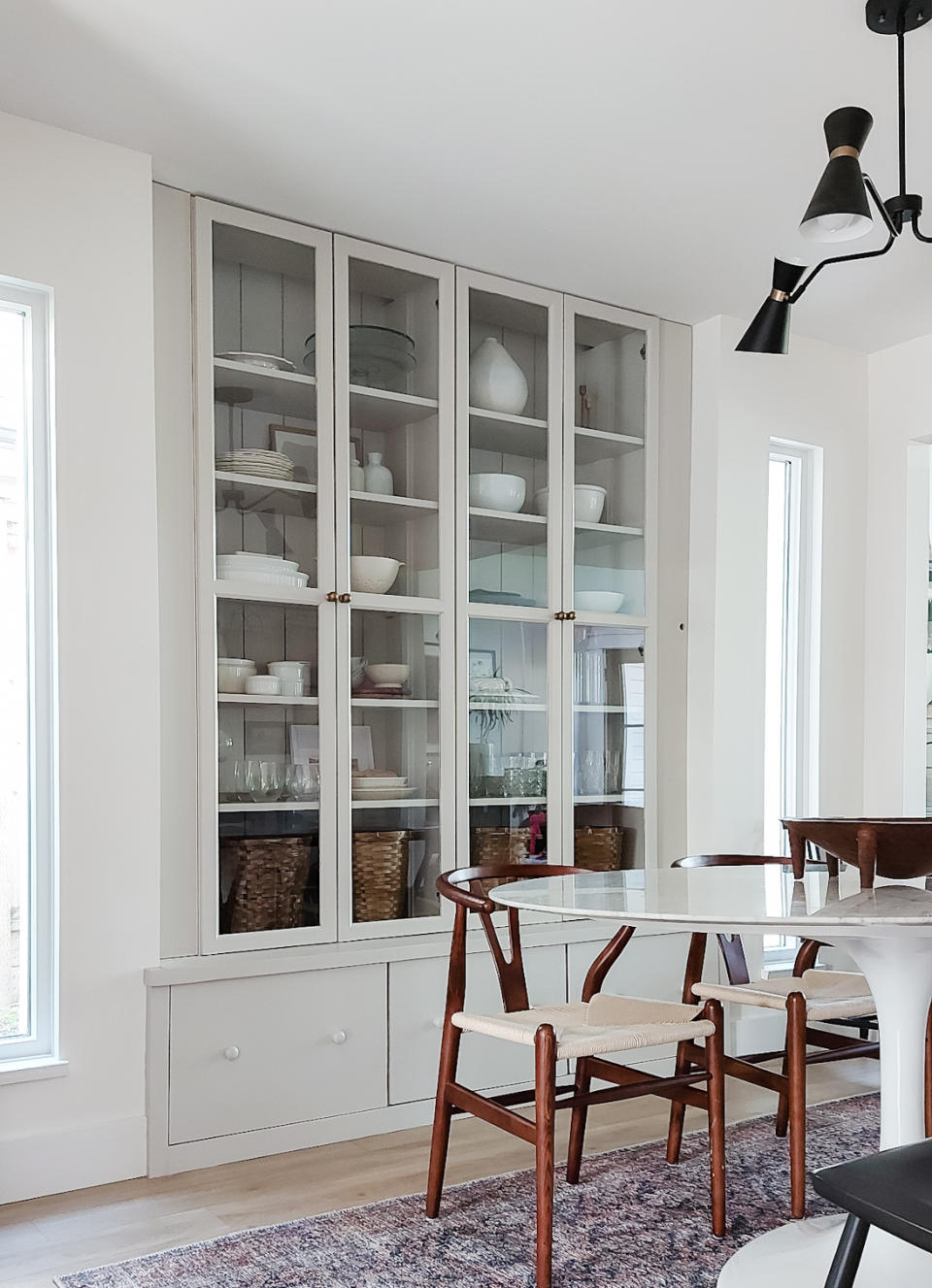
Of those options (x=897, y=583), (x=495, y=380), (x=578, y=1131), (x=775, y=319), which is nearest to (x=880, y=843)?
(x=775, y=319)

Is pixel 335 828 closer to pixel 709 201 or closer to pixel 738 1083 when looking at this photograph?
pixel 738 1083

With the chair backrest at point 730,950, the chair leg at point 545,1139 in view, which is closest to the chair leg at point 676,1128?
the chair backrest at point 730,950

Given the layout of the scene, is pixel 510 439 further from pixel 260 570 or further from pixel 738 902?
pixel 738 902

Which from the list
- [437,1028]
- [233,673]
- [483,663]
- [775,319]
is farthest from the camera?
[483,663]

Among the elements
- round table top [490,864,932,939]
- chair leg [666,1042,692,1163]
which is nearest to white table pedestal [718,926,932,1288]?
round table top [490,864,932,939]

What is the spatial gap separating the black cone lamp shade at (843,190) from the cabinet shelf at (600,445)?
1.73 metres

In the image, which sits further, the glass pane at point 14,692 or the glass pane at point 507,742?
the glass pane at point 507,742

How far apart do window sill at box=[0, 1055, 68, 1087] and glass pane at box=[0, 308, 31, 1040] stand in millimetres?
77

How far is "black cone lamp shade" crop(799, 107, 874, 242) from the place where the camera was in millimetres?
2084

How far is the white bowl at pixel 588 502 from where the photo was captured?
3.90 metres

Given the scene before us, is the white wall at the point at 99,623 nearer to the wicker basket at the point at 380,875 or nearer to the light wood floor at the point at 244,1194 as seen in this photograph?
A: the light wood floor at the point at 244,1194

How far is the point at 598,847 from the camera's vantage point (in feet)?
12.7

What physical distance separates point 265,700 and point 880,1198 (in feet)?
7.02

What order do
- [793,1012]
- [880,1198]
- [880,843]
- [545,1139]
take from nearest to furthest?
[880,1198]
[880,843]
[545,1139]
[793,1012]
